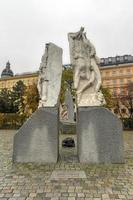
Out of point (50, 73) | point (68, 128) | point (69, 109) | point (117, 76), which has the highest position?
point (117, 76)

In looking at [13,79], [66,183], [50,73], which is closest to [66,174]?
[66,183]

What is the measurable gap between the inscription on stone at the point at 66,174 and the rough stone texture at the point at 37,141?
4.47ft

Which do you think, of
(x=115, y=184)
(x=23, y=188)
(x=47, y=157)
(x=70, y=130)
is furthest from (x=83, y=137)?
(x=70, y=130)

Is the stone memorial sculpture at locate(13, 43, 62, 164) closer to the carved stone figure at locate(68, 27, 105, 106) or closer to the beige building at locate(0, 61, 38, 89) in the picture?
the carved stone figure at locate(68, 27, 105, 106)

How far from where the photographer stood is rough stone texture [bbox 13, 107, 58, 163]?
26.3 feet

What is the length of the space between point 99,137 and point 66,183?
266 cm

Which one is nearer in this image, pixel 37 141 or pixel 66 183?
pixel 66 183

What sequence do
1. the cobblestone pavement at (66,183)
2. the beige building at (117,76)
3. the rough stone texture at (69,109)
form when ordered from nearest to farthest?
1. the cobblestone pavement at (66,183)
2. the rough stone texture at (69,109)
3. the beige building at (117,76)

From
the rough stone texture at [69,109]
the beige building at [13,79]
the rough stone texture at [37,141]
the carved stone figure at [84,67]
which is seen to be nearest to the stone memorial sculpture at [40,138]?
the rough stone texture at [37,141]

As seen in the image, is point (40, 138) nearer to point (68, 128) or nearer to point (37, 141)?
point (37, 141)

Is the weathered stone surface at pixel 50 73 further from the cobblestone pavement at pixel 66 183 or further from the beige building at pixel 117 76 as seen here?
the beige building at pixel 117 76

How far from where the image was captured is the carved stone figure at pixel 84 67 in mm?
8734

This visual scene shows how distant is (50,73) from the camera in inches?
354

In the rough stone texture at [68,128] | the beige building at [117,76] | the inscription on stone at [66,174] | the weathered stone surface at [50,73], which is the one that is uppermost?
the beige building at [117,76]
